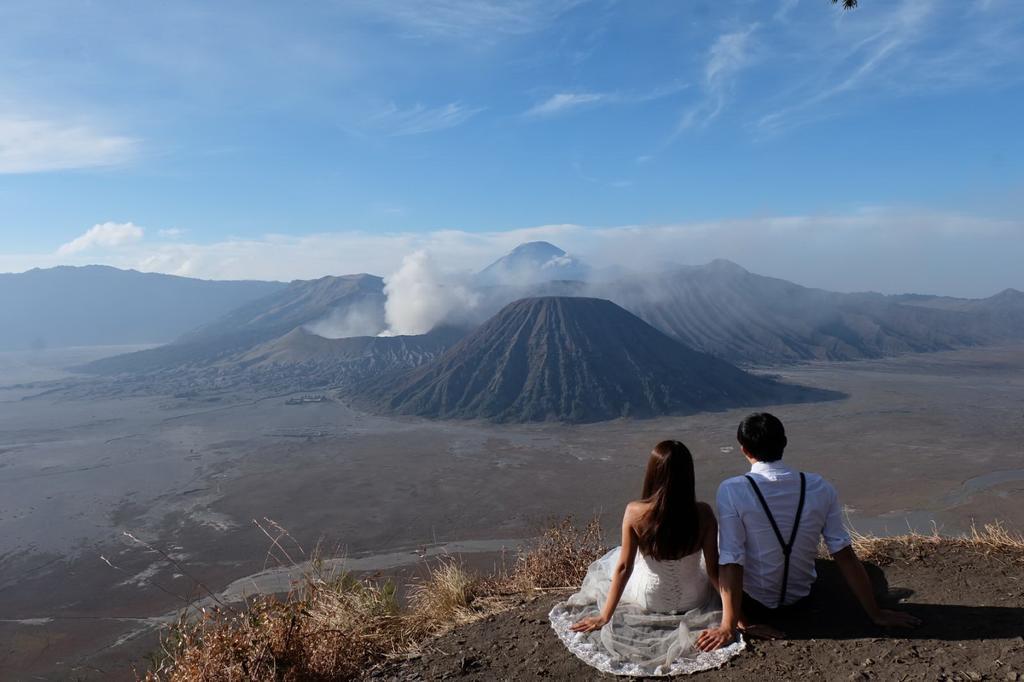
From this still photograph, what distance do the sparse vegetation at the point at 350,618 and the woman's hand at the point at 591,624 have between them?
99 cm

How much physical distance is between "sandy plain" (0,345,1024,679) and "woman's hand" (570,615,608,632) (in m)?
5.47

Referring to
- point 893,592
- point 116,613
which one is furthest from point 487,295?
point 893,592

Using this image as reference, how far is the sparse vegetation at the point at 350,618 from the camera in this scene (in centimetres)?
354

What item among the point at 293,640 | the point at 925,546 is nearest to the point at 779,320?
the point at 925,546

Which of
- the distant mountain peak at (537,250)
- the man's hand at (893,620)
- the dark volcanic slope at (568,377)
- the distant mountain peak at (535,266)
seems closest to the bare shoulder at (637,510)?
the man's hand at (893,620)

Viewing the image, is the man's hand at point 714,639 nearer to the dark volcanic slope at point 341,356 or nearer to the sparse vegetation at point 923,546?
the sparse vegetation at point 923,546

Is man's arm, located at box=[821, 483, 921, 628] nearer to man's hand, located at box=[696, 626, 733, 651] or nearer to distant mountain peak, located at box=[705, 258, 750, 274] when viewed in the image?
man's hand, located at box=[696, 626, 733, 651]

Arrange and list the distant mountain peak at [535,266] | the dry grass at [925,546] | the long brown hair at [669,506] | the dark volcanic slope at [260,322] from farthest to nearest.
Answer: the distant mountain peak at [535,266] → the dark volcanic slope at [260,322] → the dry grass at [925,546] → the long brown hair at [669,506]

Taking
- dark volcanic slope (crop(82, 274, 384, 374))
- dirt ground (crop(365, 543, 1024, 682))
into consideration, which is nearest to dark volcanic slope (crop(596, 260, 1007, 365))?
dark volcanic slope (crop(82, 274, 384, 374))

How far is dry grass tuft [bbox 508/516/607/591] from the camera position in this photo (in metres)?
5.00

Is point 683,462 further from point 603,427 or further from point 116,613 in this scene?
point 603,427

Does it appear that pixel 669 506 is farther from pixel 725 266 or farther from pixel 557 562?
pixel 725 266

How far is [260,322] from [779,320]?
231ft

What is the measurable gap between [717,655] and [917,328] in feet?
305
